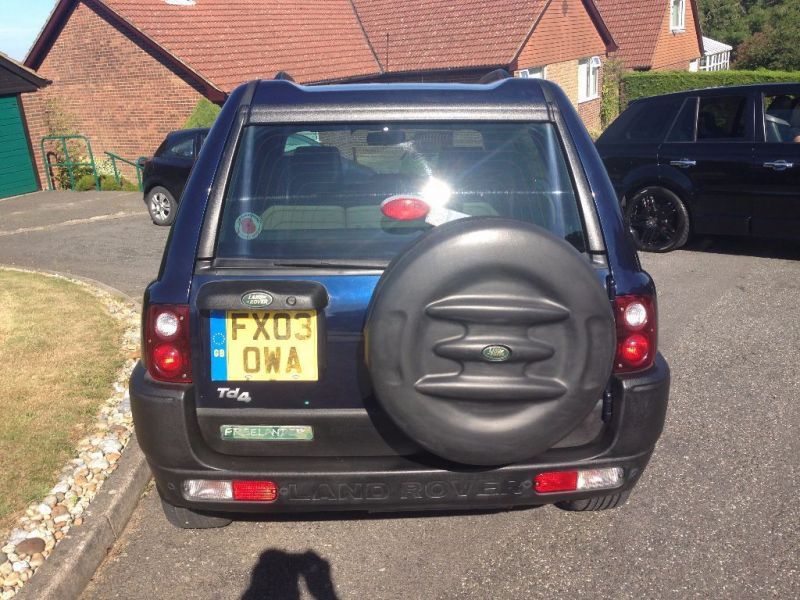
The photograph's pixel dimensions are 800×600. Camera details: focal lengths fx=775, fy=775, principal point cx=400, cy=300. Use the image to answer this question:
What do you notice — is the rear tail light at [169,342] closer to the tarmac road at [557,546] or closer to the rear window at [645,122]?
the tarmac road at [557,546]

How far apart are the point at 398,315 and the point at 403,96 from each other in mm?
1025

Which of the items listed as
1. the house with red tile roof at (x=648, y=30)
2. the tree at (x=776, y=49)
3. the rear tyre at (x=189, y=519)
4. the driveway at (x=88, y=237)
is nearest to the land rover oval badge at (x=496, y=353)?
the rear tyre at (x=189, y=519)

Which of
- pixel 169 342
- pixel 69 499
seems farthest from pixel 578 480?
pixel 69 499

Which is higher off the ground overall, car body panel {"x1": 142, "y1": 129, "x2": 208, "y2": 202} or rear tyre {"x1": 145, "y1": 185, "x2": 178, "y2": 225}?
car body panel {"x1": 142, "y1": 129, "x2": 208, "y2": 202}

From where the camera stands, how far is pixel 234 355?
2.70m

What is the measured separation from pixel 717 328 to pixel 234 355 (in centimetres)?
487

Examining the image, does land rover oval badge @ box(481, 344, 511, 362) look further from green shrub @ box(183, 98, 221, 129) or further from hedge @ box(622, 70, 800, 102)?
hedge @ box(622, 70, 800, 102)

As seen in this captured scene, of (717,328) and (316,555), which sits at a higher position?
(316,555)

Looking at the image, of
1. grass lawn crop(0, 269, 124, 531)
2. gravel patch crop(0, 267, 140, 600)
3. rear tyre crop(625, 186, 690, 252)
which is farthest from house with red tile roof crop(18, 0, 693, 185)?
gravel patch crop(0, 267, 140, 600)

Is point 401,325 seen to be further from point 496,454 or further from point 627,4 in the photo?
point 627,4

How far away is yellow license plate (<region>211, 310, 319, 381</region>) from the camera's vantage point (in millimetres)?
2652

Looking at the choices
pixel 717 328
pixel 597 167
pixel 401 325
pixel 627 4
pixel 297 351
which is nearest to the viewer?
pixel 401 325

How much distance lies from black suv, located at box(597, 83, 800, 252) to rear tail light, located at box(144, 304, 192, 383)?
7.00 meters

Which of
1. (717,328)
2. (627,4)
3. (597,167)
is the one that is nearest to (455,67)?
(627,4)
